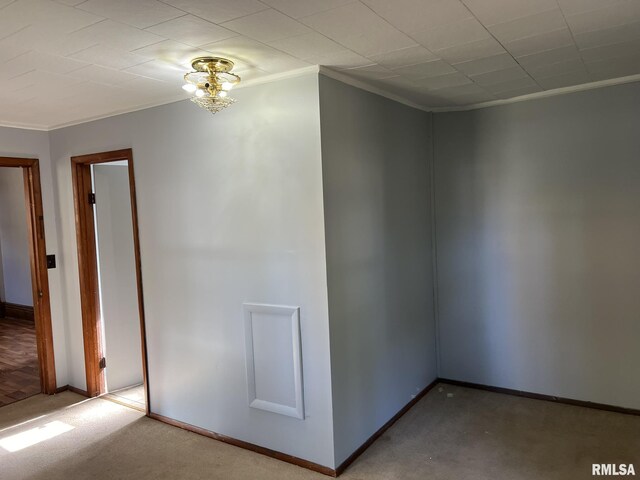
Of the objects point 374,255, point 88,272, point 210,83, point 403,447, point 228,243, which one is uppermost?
point 210,83

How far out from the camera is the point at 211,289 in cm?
298

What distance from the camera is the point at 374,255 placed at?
2.98m

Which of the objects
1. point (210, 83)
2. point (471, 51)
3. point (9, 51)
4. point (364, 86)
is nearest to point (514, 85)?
point (471, 51)

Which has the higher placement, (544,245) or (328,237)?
(328,237)

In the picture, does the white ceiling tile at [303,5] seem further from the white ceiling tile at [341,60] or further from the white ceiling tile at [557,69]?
the white ceiling tile at [557,69]

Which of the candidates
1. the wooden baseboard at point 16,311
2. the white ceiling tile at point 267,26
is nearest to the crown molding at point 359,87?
the white ceiling tile at point 267,26

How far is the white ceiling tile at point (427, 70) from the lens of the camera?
247cm

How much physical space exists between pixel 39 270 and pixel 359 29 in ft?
11.0

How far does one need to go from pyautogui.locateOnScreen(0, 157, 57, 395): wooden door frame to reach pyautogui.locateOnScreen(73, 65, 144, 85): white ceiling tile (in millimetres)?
1710

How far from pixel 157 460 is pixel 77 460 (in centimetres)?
51

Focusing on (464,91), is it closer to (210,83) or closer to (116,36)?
(210,83)

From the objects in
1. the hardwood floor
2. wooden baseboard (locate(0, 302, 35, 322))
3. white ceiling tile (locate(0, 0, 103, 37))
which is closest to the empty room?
white ceiling tile (locate(0, 0, 103, 37))

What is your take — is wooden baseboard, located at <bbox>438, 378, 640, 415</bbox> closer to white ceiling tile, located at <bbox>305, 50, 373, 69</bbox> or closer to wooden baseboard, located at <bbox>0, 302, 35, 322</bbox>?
white ceiling tile, located at <bbox>305, 50, 373, 69</bbox>

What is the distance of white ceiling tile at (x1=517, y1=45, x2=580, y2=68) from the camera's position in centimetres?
236
